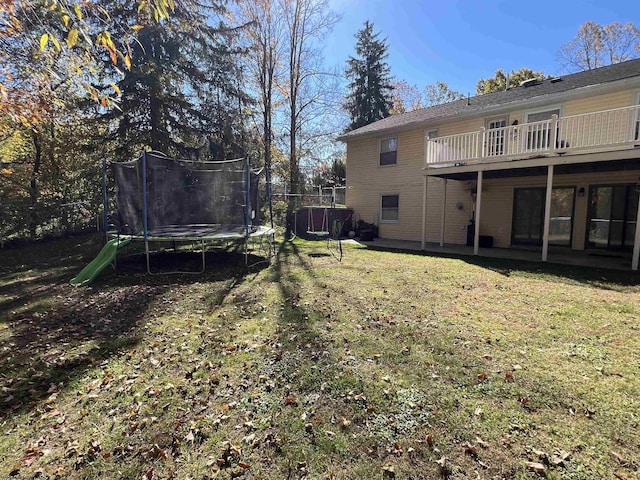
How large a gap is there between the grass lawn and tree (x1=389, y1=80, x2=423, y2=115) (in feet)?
96.0

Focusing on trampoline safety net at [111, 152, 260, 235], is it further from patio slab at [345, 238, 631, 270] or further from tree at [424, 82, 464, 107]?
tree at [424, 82, 464, 107]

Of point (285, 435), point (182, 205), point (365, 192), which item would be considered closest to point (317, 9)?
point (365, 192)

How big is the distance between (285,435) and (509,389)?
6.37 feet

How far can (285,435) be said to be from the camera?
8.05 ft

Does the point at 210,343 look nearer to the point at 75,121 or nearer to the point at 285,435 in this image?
the point at 285,435

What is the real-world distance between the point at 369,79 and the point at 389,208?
21435mm

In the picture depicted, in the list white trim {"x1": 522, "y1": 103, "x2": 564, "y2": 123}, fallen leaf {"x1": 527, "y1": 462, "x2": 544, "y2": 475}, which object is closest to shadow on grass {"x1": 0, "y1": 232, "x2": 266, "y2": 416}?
fallen leaf {"x1": 527, "y1": 462, "x2": 544, "y2": 475}

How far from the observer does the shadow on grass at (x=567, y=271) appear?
21.1ft

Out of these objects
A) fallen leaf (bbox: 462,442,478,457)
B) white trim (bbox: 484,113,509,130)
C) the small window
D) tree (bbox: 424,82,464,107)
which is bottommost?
fallen leaf (bbox: 462,442,478,457)

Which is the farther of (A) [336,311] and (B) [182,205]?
(B) [182,205]

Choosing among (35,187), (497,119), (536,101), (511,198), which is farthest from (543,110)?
(35,187)

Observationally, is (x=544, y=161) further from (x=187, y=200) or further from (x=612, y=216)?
(x=187, y=200)

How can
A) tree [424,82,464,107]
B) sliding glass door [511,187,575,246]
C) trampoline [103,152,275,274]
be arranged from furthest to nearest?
1. tree [424,82,464,107]
2. sliding glass door [511,187,575,246]
3. trampoline [103,152,275,274]

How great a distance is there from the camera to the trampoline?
325 inches
